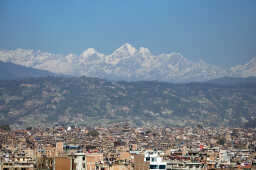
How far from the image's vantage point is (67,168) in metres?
69.0

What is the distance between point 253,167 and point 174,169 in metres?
21.6

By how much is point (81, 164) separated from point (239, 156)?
68623 millimetres

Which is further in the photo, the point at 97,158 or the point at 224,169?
the point at 97,158

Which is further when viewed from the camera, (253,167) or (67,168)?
(253,167)

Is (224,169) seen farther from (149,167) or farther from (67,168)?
(67,168)

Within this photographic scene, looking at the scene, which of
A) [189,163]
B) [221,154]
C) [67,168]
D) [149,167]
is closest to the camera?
[67,168]

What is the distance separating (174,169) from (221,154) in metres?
54.0

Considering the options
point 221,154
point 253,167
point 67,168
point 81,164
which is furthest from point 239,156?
point 67,168

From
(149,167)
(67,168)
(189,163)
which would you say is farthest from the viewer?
(189,163)

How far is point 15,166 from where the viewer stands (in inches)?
3425

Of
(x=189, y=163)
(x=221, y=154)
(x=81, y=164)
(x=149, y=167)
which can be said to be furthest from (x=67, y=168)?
(x=221, y=154)

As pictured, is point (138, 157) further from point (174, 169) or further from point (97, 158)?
point (97, 158)

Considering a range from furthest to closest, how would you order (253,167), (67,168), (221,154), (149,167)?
(221,154)
(253,167)
(149,167)
(67,168)

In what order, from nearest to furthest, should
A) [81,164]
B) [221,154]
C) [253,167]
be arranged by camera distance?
1. [81,164]
2. [253,167]
3. [221,154]
